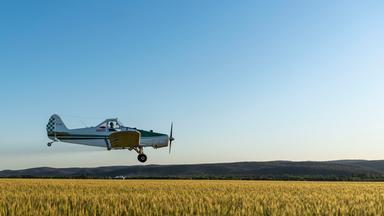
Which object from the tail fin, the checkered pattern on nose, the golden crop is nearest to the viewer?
the golden crop

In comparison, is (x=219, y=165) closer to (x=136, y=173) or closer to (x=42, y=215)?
(x=136, y=173)

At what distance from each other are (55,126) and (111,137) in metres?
6.91

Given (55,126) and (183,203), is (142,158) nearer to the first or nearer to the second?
(55,126)

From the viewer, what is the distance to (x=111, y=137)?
35969 millimetres

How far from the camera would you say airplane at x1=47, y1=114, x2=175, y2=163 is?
3556 cm

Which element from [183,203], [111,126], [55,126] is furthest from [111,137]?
[183,203]

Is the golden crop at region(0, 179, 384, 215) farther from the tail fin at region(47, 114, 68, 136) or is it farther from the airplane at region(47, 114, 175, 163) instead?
the tail fin at region(47, 114, 68, 136)

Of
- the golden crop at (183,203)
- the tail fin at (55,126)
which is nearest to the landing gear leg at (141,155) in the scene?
the tail fin at (55,126)

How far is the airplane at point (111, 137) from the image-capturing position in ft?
117

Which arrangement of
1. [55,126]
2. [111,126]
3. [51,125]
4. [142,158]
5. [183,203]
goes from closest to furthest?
[183,203], [142,158], [111,126], [55,126], [51,125]

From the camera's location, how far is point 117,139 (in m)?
35.6

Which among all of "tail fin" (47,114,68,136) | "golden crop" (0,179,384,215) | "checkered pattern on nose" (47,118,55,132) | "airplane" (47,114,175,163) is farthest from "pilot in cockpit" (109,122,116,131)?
"golden crop" (0,179,384,215)

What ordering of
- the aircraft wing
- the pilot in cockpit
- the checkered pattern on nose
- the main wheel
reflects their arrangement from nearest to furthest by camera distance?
the main wheel, the aircraft wing, the pilot in cockpit, the checkered pattern on nose

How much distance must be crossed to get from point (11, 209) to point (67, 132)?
28.4 meters
